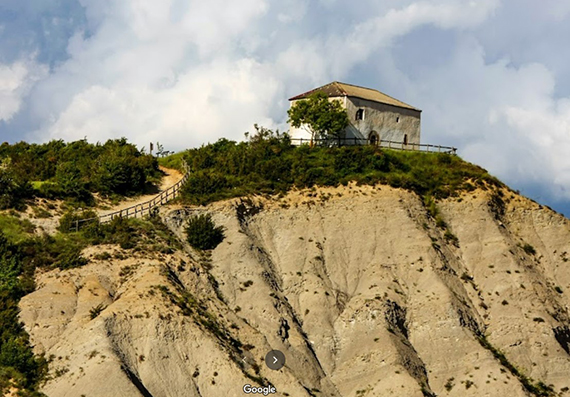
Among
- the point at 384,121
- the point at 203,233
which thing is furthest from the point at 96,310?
the point at 384,121

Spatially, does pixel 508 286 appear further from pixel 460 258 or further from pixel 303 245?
pixel 303 245

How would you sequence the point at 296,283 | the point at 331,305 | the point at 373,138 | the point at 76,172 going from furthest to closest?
1. the point at 373,138
2. the point at 76,172
3. the point at 296,283
4. the point at 331,305

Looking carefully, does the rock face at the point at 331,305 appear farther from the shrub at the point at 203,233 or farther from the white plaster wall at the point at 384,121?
the white plaster wall at the point at 384,121

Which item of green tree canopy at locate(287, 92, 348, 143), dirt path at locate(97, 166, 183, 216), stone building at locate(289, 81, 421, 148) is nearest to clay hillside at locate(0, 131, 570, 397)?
dirt path at locate(97, 166, 183, 216)

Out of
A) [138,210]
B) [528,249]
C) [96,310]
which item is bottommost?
[96,310]

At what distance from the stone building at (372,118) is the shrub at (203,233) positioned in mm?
19231

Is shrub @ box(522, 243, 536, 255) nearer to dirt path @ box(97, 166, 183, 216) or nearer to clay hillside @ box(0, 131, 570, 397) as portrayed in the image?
clay hillside @ box(0, 131, 570, 397)

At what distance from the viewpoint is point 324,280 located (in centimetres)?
7425

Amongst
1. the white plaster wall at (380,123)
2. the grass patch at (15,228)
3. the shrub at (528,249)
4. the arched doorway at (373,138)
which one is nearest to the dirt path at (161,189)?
the grass patch at (15,228)

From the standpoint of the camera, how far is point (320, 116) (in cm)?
8975

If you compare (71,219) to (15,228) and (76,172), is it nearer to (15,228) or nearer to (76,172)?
(15,228)

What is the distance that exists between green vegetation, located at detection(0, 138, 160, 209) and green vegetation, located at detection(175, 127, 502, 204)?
5205 millimetres

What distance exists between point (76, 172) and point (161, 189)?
829cm

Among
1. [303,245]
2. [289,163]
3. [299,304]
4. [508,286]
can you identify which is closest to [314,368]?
[299,304]
